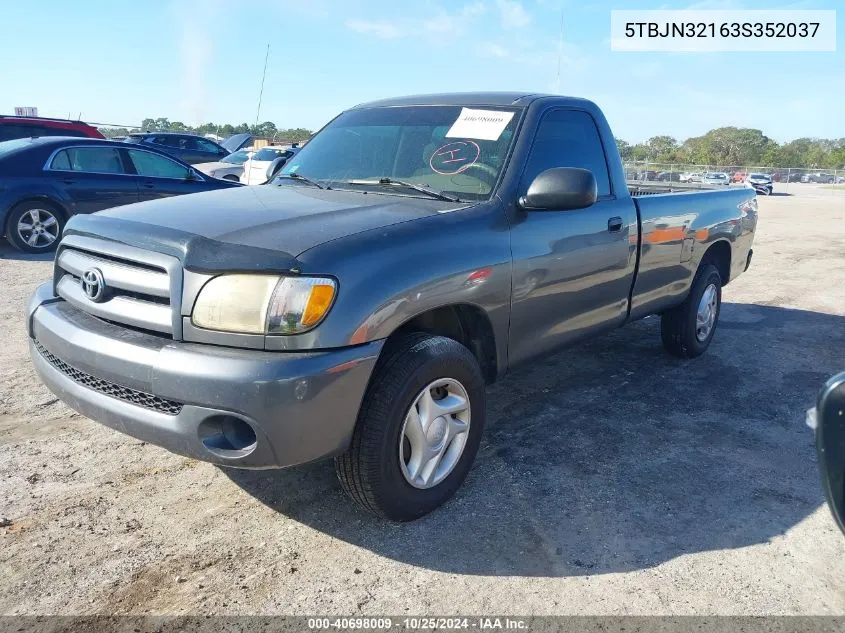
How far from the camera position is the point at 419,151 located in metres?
3.64

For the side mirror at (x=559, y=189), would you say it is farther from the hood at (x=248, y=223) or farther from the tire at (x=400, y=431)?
the tire at (x=400, y=431)

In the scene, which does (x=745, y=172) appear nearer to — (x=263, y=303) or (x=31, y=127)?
(x=31, y=127)

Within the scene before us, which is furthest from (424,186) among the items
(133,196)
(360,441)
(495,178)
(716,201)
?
(133,196)

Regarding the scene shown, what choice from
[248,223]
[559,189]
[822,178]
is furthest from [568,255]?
[822,178]

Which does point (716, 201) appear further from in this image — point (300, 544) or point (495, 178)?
point (300, 544)

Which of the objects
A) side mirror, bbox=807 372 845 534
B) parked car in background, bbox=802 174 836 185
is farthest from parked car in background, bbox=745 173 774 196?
side mirror, bbox=807 372 845 534

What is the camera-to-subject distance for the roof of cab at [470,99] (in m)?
3.77

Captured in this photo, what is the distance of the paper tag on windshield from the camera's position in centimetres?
357

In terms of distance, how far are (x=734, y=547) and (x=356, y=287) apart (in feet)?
6.30

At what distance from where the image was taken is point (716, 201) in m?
5.29

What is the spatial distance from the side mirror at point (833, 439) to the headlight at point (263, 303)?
1.57m

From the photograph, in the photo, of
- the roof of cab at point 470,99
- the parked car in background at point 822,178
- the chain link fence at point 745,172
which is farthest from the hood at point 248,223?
the parked car in background at point 822,178

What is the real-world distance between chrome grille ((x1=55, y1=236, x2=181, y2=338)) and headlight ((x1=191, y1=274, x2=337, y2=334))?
0.14 metres

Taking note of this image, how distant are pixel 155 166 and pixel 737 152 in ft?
293
